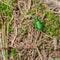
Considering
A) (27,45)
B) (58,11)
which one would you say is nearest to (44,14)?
(58,11)

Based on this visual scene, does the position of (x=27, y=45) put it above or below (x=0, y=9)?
below

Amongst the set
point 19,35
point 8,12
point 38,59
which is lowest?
point 38,59

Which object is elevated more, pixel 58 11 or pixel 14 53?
pixel 58 11

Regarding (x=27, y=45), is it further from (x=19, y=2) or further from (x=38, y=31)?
(x=19, y=2)

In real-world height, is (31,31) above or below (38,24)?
below

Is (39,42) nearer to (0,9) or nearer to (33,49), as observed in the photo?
(33,49)

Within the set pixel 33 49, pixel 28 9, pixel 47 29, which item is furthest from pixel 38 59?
pixel 28 9
